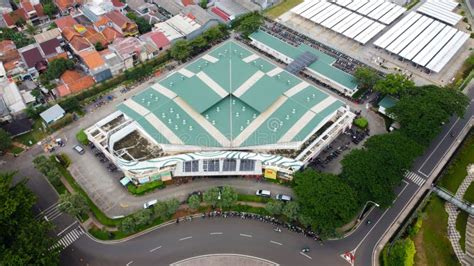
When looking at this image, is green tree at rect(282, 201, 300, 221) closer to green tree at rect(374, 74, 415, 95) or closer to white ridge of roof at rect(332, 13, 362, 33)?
green tree at rect(374, 74, 415, 95)

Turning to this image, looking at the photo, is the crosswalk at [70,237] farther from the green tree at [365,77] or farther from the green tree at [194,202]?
the green tree at [365,77]

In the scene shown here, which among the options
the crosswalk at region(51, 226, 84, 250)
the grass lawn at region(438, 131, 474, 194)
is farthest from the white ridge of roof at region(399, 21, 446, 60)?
the crosswalk at region(51, 226, 84, 250)

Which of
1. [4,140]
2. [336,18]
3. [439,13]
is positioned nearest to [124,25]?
[4,140]

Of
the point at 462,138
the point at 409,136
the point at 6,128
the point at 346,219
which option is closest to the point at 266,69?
the point at 409,136

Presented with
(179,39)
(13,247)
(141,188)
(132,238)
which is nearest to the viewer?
(13,247)

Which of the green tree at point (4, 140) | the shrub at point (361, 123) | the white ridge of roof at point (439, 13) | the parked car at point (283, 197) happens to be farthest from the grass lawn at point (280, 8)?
the green tree at point (4, 140)

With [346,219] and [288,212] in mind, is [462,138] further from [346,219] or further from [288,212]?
[288,212]
